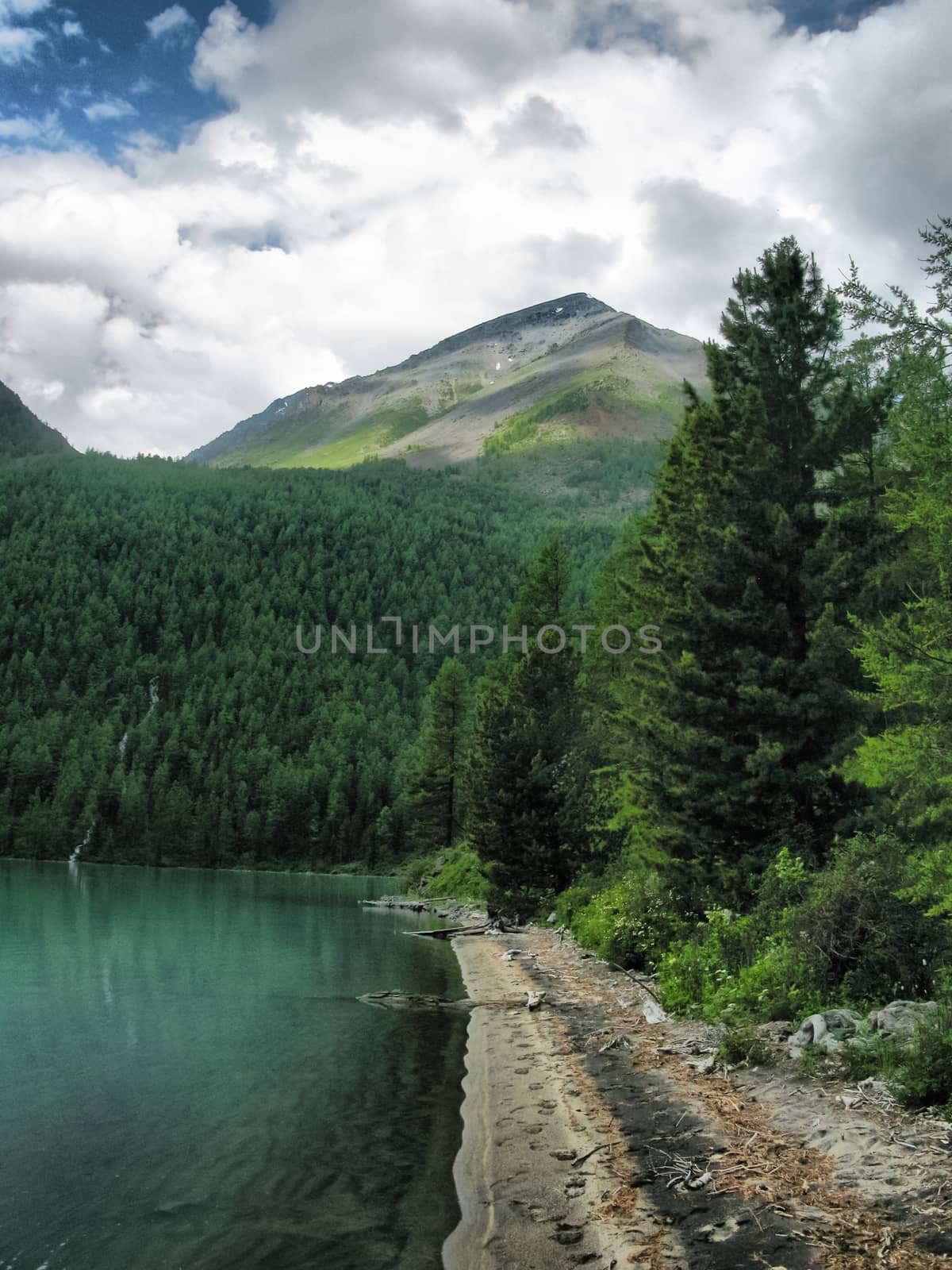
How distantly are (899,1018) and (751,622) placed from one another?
35.6 feet

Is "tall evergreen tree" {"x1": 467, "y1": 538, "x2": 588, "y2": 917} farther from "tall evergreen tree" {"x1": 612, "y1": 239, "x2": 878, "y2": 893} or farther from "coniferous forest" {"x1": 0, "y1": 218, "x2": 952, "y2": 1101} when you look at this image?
"tall evergreen tree" {"x1": 612, "y1": 239, "x2": 878, "y2": 893}

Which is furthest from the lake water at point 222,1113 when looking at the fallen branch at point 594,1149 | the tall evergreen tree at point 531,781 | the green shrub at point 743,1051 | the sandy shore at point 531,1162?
the tall evergreen tree at point 531,781

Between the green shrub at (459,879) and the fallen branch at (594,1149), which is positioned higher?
the fallen branch at (594,1149)

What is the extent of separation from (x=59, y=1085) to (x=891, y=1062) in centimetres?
1286

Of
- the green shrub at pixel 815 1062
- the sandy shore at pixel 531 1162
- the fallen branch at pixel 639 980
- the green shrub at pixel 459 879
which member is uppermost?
the green shrub at pixel 815 1062

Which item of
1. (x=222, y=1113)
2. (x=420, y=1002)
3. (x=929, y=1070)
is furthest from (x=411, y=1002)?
(x=929, y=1070)

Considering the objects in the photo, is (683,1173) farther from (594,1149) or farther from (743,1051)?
(743,1051)

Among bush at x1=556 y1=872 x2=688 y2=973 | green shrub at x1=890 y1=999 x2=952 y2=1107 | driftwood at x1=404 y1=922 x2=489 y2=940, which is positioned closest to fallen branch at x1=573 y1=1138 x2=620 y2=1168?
green shrub at x1=890 y1=999 x2=952 y2=1107

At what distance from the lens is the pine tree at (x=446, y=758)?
270ft

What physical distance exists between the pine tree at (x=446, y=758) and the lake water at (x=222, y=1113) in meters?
49.7

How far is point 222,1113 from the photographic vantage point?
13.7 metres

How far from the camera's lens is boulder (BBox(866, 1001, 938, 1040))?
38.4 feet

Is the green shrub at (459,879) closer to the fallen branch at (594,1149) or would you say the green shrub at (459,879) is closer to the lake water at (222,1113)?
the lake water at (222,1113)

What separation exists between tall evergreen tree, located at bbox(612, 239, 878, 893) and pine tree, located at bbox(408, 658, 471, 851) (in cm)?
5638
